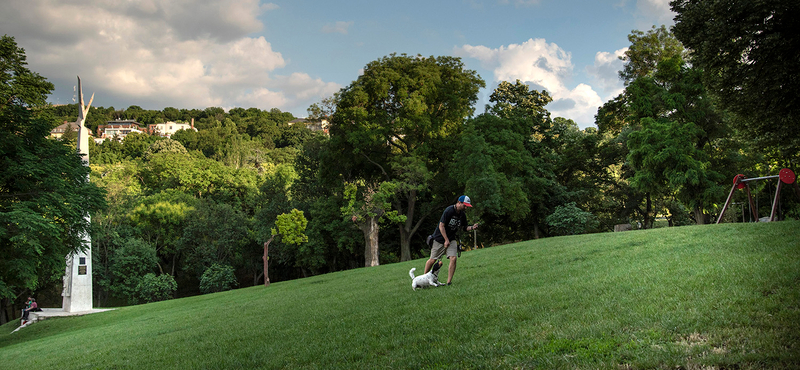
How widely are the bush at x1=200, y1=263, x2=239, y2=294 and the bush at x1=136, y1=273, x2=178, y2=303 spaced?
329 cm

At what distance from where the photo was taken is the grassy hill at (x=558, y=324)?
4.60 m

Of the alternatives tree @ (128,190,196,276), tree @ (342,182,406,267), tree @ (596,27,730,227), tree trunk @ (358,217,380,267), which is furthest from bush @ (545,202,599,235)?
tree @ (128,190,196,276)

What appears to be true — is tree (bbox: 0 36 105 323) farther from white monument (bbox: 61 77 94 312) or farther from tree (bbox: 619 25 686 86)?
tree (bbox: 619 25 686 86)

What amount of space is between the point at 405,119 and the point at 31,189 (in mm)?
23912

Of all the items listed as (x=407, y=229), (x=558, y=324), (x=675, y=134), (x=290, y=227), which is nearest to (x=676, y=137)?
(x=675, y=134)

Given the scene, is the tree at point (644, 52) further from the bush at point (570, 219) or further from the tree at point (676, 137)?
the bush at point (570, 219)

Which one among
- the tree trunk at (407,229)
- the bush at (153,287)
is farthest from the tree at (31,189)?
the tree trunk at (407,229)

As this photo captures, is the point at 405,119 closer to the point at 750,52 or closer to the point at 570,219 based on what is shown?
the point at 570,219

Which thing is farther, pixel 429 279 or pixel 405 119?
pixel 405 119

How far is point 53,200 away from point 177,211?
3298 cm

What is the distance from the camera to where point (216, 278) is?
4394cm

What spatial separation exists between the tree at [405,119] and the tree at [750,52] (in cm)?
2240

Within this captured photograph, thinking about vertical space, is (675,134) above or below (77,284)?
above

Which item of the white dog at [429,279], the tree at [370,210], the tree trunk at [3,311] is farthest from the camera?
the tree trunk at [3,311]
